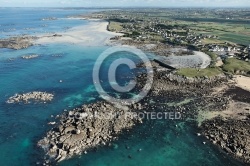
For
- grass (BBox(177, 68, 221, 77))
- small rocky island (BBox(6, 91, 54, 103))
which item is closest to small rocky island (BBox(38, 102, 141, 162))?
small rocky island (BBox(6, 91, 54, 103))

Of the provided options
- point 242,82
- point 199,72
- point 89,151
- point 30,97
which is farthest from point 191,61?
point 89,151

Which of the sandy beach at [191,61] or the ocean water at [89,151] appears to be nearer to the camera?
the ocean water at [89,151]

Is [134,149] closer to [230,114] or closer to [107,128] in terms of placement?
[107,128]

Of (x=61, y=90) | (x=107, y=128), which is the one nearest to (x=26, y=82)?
(x=61, y=90)

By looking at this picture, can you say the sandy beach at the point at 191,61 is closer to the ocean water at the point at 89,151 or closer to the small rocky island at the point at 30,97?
the ocean water at the point at 89,151

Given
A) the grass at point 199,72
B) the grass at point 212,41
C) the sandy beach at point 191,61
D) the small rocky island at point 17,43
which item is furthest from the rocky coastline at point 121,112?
the small rocky island at point 17,43

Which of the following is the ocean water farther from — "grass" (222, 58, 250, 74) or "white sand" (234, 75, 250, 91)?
"grass" (222, 58, 250, 74)

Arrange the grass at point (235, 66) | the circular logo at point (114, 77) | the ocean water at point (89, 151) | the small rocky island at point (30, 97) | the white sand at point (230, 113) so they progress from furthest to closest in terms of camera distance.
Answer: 1. the grass at point (235, 66)
2. the circular logo at point (114, 77)
3. the small rocky island at point (30, 97)
4. the white sand at point (230, 113)
5. the ocean water at point (89, 151)
